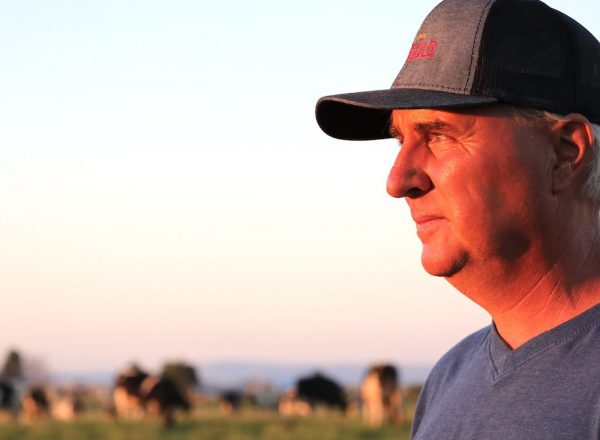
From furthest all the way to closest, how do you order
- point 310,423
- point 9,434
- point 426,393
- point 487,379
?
point 310,423 → point 9,434 → point 426,393 → point 487,379

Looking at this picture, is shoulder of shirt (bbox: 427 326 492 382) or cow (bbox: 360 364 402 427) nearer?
shoulder of shirt (bbox: 427 326 492 382)

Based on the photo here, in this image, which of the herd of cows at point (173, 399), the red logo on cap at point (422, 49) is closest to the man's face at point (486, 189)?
the red logo on cap at point (422, 49)

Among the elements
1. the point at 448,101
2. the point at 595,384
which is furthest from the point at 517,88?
the point at 595,384

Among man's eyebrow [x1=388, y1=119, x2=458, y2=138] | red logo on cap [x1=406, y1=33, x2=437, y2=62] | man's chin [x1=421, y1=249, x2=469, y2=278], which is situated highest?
red logo on cap [x1=406, y1=33, x2=437, y2=62]

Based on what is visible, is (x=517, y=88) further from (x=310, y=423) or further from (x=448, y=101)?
(x=310, y=423)

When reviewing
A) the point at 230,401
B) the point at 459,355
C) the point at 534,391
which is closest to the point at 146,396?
the point at 230,401

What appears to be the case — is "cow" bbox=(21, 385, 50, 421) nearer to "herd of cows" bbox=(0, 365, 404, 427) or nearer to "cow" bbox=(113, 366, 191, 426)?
"herd of cows" bbox=(0, 365, 404, 427)

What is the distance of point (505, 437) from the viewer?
91.8 inches

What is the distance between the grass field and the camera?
2038cm

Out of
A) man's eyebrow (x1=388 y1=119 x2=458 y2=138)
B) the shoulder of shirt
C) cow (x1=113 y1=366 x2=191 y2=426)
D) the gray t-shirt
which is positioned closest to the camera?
the gray t-shirt

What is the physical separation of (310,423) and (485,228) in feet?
69.2

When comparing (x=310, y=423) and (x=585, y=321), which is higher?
(x=585, y=321)

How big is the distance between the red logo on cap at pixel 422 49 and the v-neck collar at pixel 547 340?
73cm

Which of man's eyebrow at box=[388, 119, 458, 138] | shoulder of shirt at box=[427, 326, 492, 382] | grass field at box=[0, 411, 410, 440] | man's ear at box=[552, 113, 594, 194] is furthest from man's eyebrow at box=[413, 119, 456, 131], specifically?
grass field at box=[0, 411, 410, 440]
